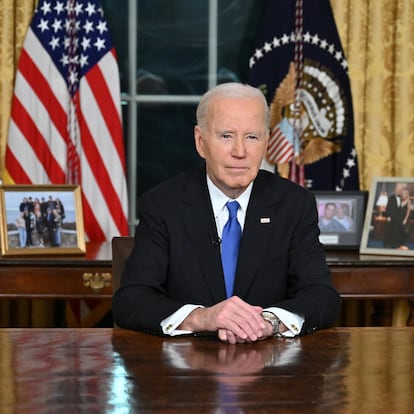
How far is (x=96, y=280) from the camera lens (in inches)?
156

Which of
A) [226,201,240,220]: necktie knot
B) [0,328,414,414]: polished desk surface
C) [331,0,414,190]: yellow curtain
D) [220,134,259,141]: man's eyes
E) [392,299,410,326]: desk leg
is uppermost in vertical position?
[331,0,414,190]: yellow curtain

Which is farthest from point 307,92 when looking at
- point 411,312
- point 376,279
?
point 411,312

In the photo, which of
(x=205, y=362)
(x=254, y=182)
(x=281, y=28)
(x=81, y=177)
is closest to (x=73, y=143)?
(x=81, y=177)

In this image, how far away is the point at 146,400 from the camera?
1.77m

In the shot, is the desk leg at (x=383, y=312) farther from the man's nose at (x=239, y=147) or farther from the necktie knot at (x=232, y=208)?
the man's nose at (x=239, y=147)

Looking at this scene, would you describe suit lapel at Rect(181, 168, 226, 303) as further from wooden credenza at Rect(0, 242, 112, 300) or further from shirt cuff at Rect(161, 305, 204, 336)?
wooden credenza at Rect(0, 242, 112, 300)

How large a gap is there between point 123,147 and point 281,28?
1.01m

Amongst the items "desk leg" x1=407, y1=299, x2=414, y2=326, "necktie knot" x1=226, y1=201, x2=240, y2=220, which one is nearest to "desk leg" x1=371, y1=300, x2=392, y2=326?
"desk leg" x1=407, y1=299, x2=414, y2=326

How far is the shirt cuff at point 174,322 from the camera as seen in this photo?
2.46 meters

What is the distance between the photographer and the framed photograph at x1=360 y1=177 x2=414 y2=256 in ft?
13.6

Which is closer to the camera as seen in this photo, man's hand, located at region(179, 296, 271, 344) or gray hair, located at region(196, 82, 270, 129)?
man's hand, located at region(179, 296, 271, 344)

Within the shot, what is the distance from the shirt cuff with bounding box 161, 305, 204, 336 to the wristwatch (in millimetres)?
206

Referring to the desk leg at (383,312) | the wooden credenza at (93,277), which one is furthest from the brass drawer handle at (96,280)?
the desk leg at (383,312)

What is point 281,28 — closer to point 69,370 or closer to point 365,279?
point 365,279
